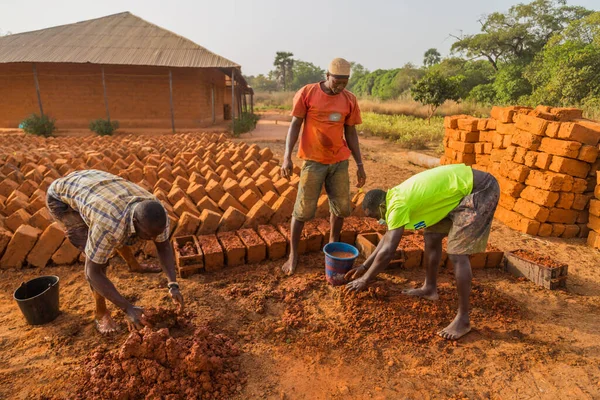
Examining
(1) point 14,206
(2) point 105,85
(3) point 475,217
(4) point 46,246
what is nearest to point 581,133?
→ (3) point 475,217

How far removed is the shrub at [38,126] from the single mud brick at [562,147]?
14.8 meters

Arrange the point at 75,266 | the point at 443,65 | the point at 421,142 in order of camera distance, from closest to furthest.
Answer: the point at 75,266 → the point at 421,142 → the point at 443,65

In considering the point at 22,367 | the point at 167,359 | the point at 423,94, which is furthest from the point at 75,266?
the point at 423,94

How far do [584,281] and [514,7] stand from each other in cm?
3401

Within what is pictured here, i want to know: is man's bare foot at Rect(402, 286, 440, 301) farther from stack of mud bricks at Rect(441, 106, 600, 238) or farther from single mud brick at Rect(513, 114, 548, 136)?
single mud brick at Rect(513, 114, 548, 136)

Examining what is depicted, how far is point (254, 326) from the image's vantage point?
2.72m

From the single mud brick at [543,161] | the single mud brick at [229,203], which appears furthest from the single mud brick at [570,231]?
the single mud brick at [229,203]

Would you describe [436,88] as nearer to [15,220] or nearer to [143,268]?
[143,268]

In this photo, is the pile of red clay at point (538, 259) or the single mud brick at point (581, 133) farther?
the single mud brick at point (581, 133)

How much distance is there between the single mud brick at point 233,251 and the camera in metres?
3.53

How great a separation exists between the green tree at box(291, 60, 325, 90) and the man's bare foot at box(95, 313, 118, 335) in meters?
61.1

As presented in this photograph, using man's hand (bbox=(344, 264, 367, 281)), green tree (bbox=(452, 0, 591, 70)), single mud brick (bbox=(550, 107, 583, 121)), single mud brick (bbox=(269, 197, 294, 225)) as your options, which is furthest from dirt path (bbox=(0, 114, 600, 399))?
green tree (bbox=(452, 0, 591, 70))

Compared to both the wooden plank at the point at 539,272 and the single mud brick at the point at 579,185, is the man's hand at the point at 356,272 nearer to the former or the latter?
the wooden plank at the point at 539,272

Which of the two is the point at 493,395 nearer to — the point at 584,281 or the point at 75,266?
the point at 584,281
